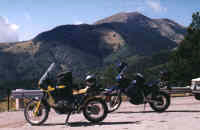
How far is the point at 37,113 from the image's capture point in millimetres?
7770

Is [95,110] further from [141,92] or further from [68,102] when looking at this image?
[141,92]

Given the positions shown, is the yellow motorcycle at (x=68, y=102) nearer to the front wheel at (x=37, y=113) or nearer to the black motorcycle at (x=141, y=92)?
the front wheel at (x=37, y=113)

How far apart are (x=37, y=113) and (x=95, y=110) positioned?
1.52 metres

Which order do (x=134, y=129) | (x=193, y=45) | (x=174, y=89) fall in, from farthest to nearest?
(x=193, y=45) → (x=174, y=89) → (x=134, y=129)

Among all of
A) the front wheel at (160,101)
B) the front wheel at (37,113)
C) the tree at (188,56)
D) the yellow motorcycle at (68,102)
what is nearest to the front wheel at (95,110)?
the yellow motorcycle at (68,102)

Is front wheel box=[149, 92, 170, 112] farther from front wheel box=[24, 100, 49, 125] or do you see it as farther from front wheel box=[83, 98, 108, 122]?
front wheel box=[24, 100, 49, 125]

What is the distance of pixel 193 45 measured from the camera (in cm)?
Result: 4775

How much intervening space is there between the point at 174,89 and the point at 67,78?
11649mm


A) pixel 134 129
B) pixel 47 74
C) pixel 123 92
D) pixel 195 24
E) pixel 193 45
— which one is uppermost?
pixel 195 24

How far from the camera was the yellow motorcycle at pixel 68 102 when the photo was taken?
750 centimetres

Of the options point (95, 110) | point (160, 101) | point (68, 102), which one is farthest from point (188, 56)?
point (68, 102)

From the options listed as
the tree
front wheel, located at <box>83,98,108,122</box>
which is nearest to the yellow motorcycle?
front wheel, located at <box>83,98,108,122</box>

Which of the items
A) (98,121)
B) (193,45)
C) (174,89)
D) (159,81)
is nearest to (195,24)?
(193,45)

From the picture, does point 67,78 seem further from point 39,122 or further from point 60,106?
point 39,122
